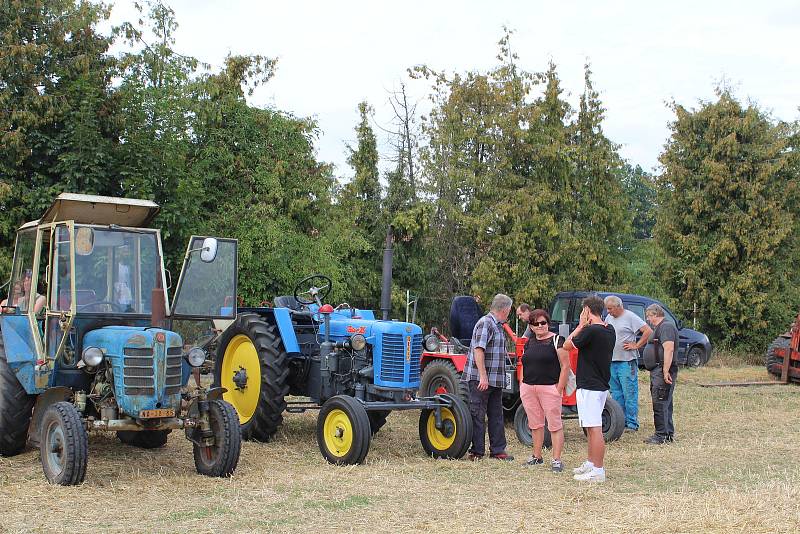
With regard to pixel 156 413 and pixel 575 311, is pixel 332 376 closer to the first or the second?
pixel 156 413

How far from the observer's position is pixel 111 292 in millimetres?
7750

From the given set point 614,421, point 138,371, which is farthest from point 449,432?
point 138,371

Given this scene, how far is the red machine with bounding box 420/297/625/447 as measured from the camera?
975 centimetres

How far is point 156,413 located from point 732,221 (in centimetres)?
1981

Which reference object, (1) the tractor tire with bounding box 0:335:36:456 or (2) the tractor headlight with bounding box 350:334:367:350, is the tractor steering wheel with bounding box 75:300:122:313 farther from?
(2) the tractor headlight with bounding box 350:334:367:350

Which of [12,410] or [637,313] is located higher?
[637,313]

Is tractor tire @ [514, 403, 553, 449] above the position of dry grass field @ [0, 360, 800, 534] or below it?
above

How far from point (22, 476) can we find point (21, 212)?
26.5 feet

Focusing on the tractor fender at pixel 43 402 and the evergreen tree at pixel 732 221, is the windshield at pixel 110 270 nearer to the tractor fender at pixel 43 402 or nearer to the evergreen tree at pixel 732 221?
the tractor fender at pixel 43 402

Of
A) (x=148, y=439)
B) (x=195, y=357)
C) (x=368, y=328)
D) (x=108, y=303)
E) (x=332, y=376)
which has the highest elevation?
(x=108, y=303)

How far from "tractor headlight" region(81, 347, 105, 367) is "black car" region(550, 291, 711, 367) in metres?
9.47

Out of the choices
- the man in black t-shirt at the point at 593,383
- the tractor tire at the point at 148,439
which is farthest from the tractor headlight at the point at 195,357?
the man in black t-shirt at the point at 593,383

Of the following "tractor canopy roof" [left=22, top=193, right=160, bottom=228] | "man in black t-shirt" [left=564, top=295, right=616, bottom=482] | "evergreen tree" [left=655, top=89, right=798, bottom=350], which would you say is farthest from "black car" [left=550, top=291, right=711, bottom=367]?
"tractor canopy roof" [left=22, top=193, right=160, bottom=228]

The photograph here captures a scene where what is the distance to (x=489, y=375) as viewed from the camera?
8523 millimetres
